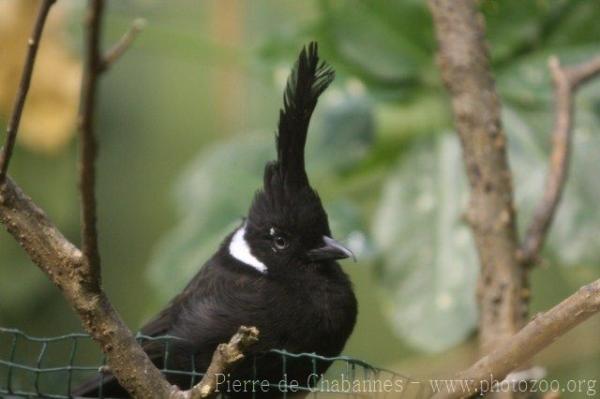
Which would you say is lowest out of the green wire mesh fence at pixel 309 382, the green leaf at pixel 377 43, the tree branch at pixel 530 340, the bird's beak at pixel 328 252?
the green wire mesh fence at pixel 309 382

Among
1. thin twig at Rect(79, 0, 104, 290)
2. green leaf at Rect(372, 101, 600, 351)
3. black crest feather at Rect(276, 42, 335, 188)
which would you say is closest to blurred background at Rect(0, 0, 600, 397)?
green leaf at Rect(372, 101, 600, 351)

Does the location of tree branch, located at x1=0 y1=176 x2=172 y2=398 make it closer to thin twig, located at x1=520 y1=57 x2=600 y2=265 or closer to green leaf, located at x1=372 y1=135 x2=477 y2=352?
thin twig, located at x1=520 y1=57 x2=600 y2=265

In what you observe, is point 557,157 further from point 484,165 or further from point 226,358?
point 226,358

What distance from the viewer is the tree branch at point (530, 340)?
2.14m

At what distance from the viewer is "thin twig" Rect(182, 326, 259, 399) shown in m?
2.12

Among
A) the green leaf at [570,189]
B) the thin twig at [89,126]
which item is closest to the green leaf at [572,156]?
the green leaf at [570,189]

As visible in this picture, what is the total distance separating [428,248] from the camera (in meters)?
3.97

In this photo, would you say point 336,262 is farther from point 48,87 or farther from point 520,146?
point 48,87

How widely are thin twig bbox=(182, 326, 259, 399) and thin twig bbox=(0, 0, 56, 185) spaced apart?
0.56m

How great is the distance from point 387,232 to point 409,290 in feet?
0.83

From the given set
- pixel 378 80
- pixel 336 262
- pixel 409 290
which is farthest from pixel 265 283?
pixel 378 80

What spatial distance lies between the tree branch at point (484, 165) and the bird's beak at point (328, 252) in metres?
0.42

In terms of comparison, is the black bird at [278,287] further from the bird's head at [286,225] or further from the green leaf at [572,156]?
the green leaf at [572,156]

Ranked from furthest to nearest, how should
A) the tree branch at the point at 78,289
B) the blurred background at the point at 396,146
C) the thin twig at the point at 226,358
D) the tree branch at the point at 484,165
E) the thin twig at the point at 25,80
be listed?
the blurred background at the point at 396,146 → the tree branch at the point at 484,165 → the tree branch at the point at 78,289 → the thin twig at the point at 226,358 → the thin twig at the point at 25,80
